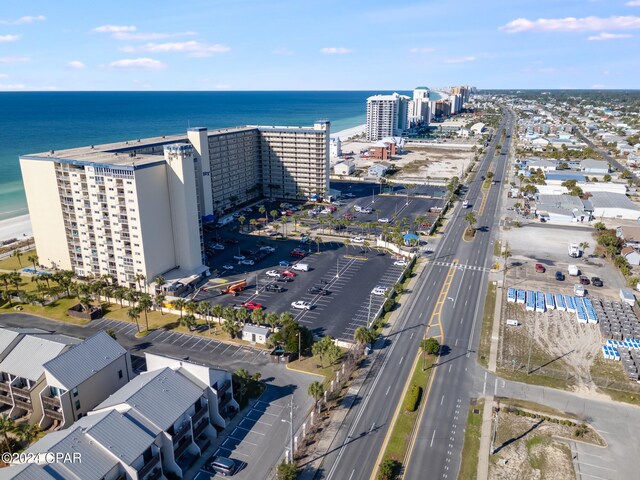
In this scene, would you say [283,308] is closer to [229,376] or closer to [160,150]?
[229,376]

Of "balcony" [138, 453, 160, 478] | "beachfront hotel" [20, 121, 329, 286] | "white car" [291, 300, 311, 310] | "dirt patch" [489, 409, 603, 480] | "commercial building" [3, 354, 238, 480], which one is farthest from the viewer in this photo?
"beachfront hotel" [20, 121, 329, 286]

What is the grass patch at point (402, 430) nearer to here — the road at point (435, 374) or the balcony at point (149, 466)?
the road at point (435, 374)

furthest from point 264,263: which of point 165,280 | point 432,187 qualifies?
point 432,187

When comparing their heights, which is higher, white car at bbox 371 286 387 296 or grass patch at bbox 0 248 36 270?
grass patch at bbox 0 248 36 270

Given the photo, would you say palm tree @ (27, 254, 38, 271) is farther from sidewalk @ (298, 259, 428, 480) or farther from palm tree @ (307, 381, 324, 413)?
sidewalk @ (298, 259, 428, 480)

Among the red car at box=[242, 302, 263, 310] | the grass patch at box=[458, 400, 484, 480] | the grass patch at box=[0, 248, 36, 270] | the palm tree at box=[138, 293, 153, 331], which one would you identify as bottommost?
the grass patch at box=[458, 400, 484, 480]

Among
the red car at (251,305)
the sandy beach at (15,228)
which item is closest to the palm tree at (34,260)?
the sandy beach at (15,228)

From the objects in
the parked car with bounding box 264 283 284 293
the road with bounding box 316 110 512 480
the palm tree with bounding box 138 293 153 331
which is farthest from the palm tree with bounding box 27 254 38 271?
the road with bounding box 316 110 512 480
